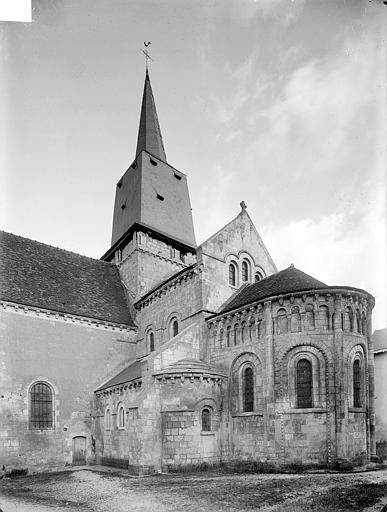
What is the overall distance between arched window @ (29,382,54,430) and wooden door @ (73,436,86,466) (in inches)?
67.0

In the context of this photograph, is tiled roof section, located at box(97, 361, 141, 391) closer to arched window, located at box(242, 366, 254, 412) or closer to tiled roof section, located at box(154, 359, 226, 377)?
tiled roof section, located at box(154, 359, 226, 377)

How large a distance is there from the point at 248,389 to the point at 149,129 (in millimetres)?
22302

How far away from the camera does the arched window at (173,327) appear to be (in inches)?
916

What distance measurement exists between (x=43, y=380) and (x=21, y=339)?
2.35m

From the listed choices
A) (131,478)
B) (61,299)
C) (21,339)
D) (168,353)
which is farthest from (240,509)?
(61,299)

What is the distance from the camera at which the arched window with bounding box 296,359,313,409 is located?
16.9m

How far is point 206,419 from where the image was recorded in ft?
59.9

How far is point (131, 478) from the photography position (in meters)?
16.1

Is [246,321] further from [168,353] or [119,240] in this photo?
[119,240]

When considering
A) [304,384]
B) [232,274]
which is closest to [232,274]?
[232,274]

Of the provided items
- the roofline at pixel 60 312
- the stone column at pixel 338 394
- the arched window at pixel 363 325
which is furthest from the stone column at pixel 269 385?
the roofline at pixel 60 312

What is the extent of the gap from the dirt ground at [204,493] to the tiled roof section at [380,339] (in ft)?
39.8

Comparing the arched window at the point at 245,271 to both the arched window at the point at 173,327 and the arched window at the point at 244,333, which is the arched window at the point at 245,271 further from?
the arched window at the point at 244,333

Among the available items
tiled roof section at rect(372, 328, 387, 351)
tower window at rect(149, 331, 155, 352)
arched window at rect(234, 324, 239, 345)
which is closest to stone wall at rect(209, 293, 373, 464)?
arched window at rect(234, 324, 239, 345)
